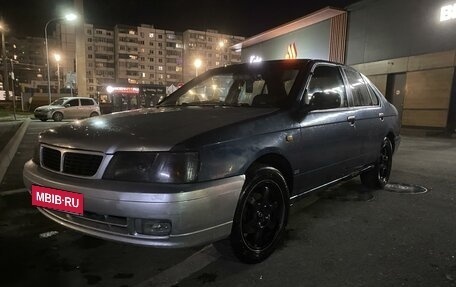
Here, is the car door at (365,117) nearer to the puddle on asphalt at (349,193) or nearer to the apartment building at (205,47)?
the puddle on asphalt at (349,193)

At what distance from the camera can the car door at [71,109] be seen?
2226 centimetres

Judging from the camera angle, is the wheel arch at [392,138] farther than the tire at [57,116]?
No

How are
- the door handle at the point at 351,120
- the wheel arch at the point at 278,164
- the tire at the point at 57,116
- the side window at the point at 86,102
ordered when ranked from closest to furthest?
the wheel arch at the point at 278,164 → the door handle at the point at 351,120 → the tire at the point at 57,116 → the side window at the point at 86,102

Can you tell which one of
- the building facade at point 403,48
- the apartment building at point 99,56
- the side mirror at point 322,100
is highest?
the apartment building at point 99,56

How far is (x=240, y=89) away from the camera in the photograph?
13.3ft

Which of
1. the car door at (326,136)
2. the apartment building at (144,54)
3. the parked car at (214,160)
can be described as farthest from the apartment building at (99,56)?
the parked car at (214,160)

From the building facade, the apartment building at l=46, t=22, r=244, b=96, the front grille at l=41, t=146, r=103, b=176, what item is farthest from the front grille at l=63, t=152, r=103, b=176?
the apartment building at l=46, t=22, r=244, b=96

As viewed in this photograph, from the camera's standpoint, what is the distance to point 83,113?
23.3m

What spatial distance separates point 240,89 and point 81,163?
6.66ft

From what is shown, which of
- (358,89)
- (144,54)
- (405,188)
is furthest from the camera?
(144,54)

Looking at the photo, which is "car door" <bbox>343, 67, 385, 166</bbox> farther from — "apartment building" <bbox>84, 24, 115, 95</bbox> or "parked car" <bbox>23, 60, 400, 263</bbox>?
"apartment building" <bbox>84, 24, 115, 95</bbox>

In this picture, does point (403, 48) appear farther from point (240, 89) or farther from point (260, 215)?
point (260, 215)

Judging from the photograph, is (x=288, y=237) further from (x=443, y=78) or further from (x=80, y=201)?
(x=443, y=78)

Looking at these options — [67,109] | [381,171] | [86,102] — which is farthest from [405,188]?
[86,102]
